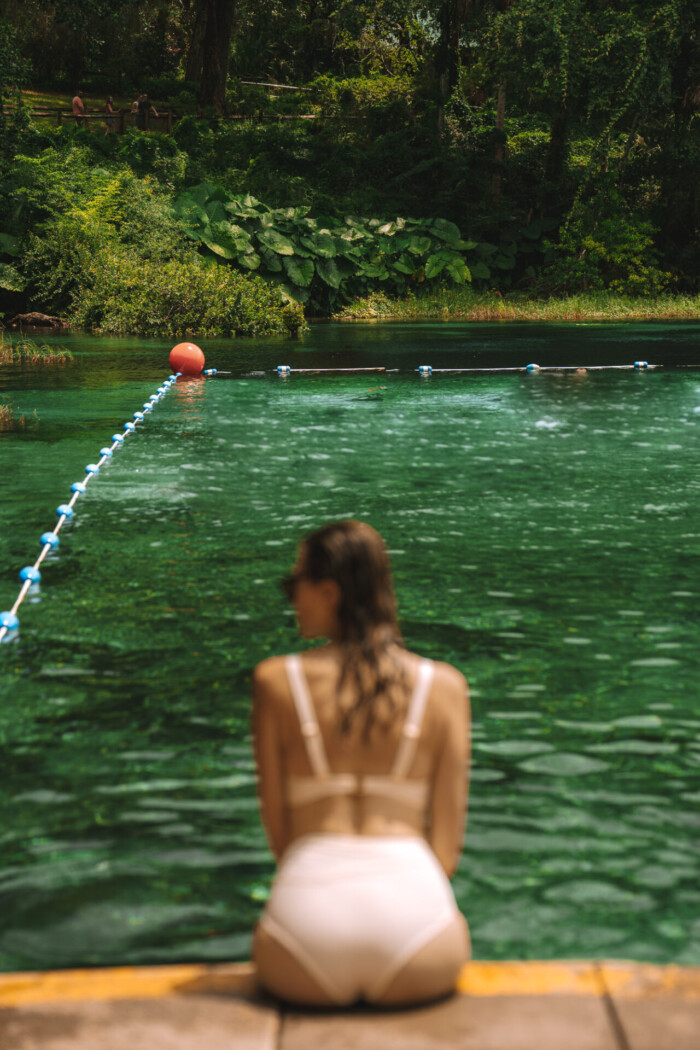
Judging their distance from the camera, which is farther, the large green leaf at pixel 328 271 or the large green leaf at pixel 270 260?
the large green leaf at pixel 328 271

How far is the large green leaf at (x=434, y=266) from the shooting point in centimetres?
3631

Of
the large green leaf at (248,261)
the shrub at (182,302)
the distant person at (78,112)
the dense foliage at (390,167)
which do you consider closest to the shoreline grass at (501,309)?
the dense foliage at (390,167)

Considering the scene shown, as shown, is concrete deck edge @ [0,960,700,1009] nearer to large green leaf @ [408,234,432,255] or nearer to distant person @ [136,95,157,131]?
large green leaf @ [408,234,432,255]

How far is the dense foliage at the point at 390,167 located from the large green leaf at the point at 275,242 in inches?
2.3

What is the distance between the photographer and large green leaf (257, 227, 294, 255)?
106ft

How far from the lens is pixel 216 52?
44.2 m

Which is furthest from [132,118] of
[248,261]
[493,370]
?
[493,370]

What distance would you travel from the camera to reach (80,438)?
43.3ft

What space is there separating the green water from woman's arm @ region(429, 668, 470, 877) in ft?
2.81

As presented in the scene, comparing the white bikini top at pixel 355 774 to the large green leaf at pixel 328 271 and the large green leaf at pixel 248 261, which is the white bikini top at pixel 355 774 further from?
the large green leaf at pixel 328 271

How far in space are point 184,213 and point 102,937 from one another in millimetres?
30393

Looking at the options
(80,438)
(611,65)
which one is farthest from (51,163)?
(80,438)

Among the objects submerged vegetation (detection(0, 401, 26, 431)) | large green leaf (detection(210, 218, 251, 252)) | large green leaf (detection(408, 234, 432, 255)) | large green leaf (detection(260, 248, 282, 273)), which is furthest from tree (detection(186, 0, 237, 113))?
submerged vegetation (detection(0, 401, 26, 431))

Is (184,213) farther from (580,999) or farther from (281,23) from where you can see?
(580,999)
